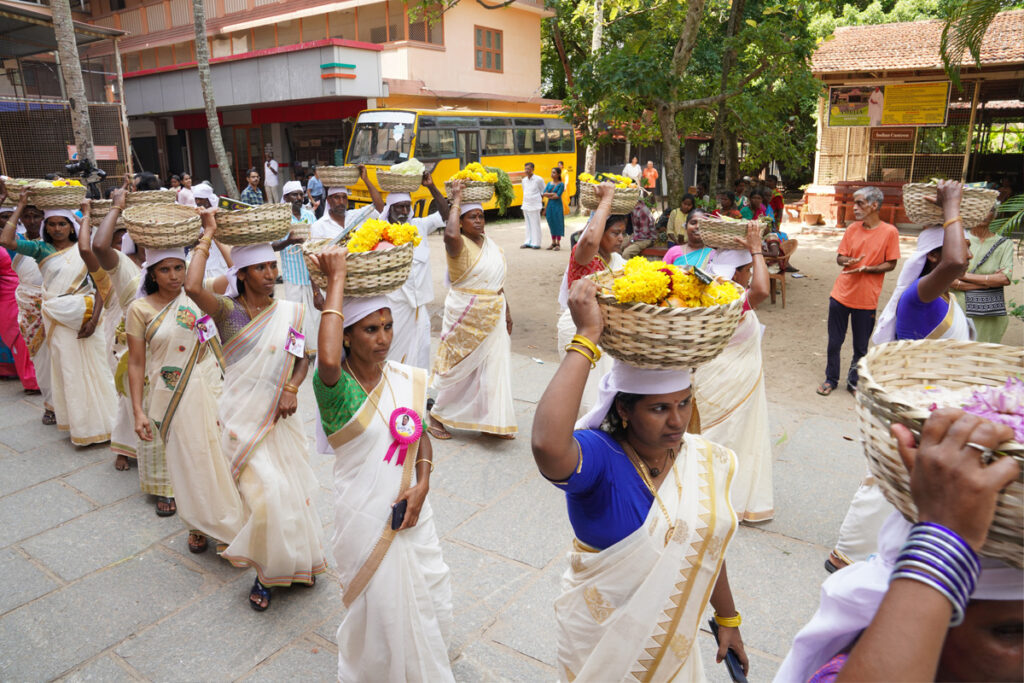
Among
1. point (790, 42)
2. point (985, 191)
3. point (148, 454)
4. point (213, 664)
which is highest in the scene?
point (790, 42)

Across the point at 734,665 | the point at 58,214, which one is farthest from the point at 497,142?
the point at 734,665

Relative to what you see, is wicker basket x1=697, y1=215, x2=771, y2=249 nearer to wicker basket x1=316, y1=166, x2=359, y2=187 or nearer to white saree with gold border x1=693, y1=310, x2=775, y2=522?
white saree with gold border x1=693, y1=310, x2=775, y2=522

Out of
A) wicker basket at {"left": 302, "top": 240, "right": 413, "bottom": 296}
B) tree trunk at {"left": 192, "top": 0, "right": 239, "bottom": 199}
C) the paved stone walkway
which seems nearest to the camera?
wicker basket at {"left": 302, "top": 240, "right": 413, "bottom": 296}

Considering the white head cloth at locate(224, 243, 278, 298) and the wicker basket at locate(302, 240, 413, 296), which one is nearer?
the wicker basket at locate(302, 240, 413, 296)

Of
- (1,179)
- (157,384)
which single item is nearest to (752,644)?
(157,384)

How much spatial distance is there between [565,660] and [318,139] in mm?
25041

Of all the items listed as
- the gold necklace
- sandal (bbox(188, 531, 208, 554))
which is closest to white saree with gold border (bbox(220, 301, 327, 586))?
sandal (bbox(188, 531, 208, 554))

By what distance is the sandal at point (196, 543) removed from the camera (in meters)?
4.35

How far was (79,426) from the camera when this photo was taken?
236 inches

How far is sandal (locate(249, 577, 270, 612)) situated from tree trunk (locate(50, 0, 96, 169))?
1022 centimetres

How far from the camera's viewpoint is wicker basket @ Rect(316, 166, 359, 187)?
7188 mm

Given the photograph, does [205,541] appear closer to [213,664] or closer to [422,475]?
[213,664]

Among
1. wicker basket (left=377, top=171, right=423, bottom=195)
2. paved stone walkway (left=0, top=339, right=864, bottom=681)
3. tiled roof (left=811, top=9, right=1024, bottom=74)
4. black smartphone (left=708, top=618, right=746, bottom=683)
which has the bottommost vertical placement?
paved stone walkway (left=0, top=339, right=864, bottom=681)

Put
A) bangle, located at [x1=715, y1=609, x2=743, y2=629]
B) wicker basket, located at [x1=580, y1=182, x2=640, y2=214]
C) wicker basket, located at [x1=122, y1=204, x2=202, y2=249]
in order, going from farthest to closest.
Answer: wicker basket, located at [x1=580, y1=182, x2=640, y2=214]
wicker basket, located at [x1=122, y1=204, x2=202, y2=249]
bangle, located at [x1=715, y1=609, x2=743, y2=629]
